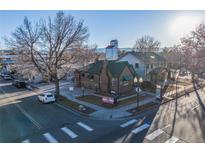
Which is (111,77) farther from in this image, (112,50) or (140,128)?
(140,128)

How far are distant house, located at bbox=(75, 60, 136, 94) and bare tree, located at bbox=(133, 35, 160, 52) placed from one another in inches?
858

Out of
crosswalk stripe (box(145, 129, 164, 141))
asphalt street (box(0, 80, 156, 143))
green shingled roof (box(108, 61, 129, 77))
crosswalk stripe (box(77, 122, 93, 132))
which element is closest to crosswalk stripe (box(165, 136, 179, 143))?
crosswalk stripe (box(145, 129, 164, 141))

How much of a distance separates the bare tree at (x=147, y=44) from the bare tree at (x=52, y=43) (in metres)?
27.1

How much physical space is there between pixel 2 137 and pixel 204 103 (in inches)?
795

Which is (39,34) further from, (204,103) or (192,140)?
(204,103)

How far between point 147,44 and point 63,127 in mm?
38935

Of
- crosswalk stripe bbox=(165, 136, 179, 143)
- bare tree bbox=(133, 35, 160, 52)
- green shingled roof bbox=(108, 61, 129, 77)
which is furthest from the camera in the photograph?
bare tree bbox=(133, 35, 160, 52)

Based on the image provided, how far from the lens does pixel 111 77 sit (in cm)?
2339

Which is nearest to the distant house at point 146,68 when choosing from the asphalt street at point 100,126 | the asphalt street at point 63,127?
the asphalt street at point 100,126

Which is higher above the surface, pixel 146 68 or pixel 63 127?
pixel 146 68

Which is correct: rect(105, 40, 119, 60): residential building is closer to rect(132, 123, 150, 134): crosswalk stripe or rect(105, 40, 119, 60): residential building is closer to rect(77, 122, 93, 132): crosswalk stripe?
rect(77, 122, 93, 132): crosswalk stripe

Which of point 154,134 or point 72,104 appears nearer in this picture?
point 154,134

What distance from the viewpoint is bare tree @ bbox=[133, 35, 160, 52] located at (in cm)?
4409

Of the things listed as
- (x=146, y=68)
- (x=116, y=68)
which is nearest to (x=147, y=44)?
(x=146, y=68)
